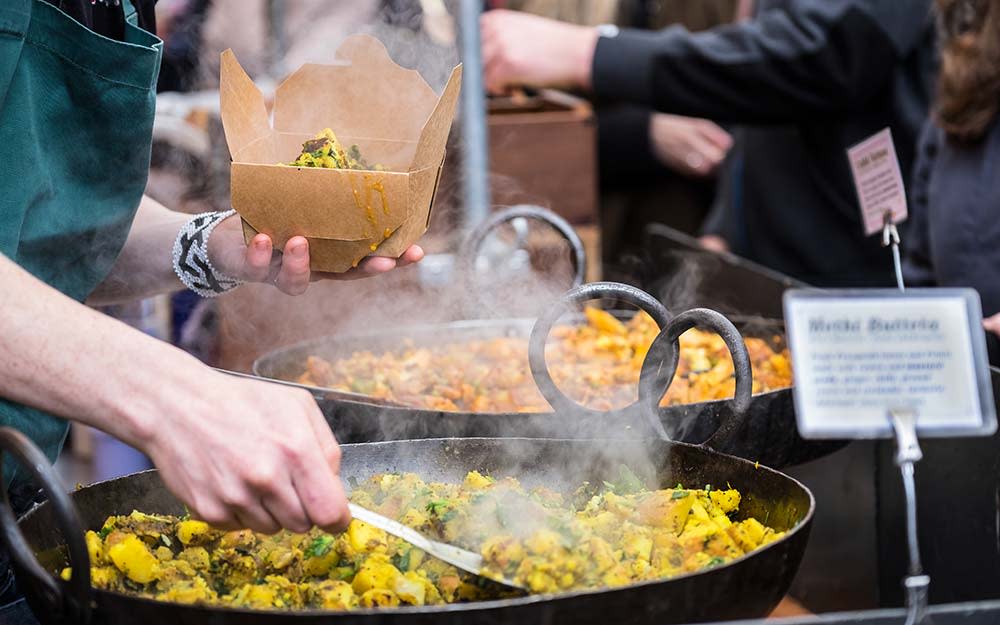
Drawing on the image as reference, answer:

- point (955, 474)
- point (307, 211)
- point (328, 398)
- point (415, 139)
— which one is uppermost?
point (415, 139)

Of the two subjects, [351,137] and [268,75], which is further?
[268,75]

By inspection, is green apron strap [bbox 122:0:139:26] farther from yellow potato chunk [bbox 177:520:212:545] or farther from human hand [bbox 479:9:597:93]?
human hand [bbox 479:9:597:93]

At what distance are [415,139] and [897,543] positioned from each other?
145 centimetres

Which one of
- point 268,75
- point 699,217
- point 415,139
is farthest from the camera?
point 699,217

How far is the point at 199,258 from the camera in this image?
1.91 metres

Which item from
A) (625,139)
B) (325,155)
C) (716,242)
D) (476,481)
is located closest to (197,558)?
(476,481)

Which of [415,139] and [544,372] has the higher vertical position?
[415,139]

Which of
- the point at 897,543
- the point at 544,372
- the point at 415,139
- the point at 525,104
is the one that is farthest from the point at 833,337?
the point at 525,104

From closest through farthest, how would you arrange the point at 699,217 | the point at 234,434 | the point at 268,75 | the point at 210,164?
the point at 234,434 < the point at 210,164 < the point at 268,75 < the point at 699,217

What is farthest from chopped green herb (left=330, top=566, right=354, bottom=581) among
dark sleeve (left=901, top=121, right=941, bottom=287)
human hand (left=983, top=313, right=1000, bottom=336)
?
dark sleeve (left=901, top=121, right=941, bottom=287)

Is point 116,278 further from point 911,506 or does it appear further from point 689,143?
point 689,143

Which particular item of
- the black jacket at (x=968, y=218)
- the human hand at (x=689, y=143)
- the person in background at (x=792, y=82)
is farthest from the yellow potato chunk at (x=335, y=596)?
the human hand at (x=689, y=143)

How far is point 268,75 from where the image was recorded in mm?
4234

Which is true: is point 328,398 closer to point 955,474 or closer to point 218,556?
point 218,556
